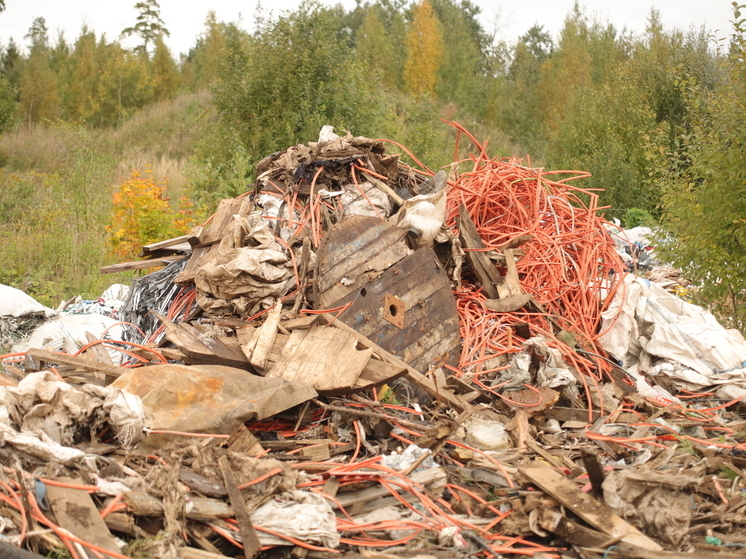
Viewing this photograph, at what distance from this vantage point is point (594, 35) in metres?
29.1

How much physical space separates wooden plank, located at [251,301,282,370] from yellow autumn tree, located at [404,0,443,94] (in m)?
27.0

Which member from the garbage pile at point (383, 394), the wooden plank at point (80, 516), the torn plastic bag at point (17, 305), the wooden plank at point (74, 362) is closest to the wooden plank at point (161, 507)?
the garbage pile at point (383, 394)

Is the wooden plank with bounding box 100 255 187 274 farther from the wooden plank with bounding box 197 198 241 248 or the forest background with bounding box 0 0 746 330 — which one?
the forest background with bounding box 0 0 746 330

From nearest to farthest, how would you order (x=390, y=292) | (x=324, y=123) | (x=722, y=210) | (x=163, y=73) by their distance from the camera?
(x=390, y=292), (x=722, y=210), (x=324, y=123), (x=163, y=73)

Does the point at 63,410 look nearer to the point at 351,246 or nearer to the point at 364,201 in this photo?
the point at 351,246

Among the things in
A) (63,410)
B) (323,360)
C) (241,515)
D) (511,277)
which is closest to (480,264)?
(511,277)

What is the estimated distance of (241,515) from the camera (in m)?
2.99

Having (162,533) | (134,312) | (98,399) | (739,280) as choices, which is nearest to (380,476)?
(162,533)

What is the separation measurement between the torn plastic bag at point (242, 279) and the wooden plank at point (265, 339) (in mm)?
309

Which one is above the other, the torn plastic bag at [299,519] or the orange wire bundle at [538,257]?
the orange wire bundle at [538,257]

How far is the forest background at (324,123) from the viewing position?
6.98 meters

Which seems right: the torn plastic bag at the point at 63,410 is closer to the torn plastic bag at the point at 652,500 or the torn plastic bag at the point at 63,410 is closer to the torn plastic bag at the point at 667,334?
the torn plastic bag at the point at 652,500

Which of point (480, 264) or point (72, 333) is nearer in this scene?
point (72, 333)

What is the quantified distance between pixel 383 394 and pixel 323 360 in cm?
48
